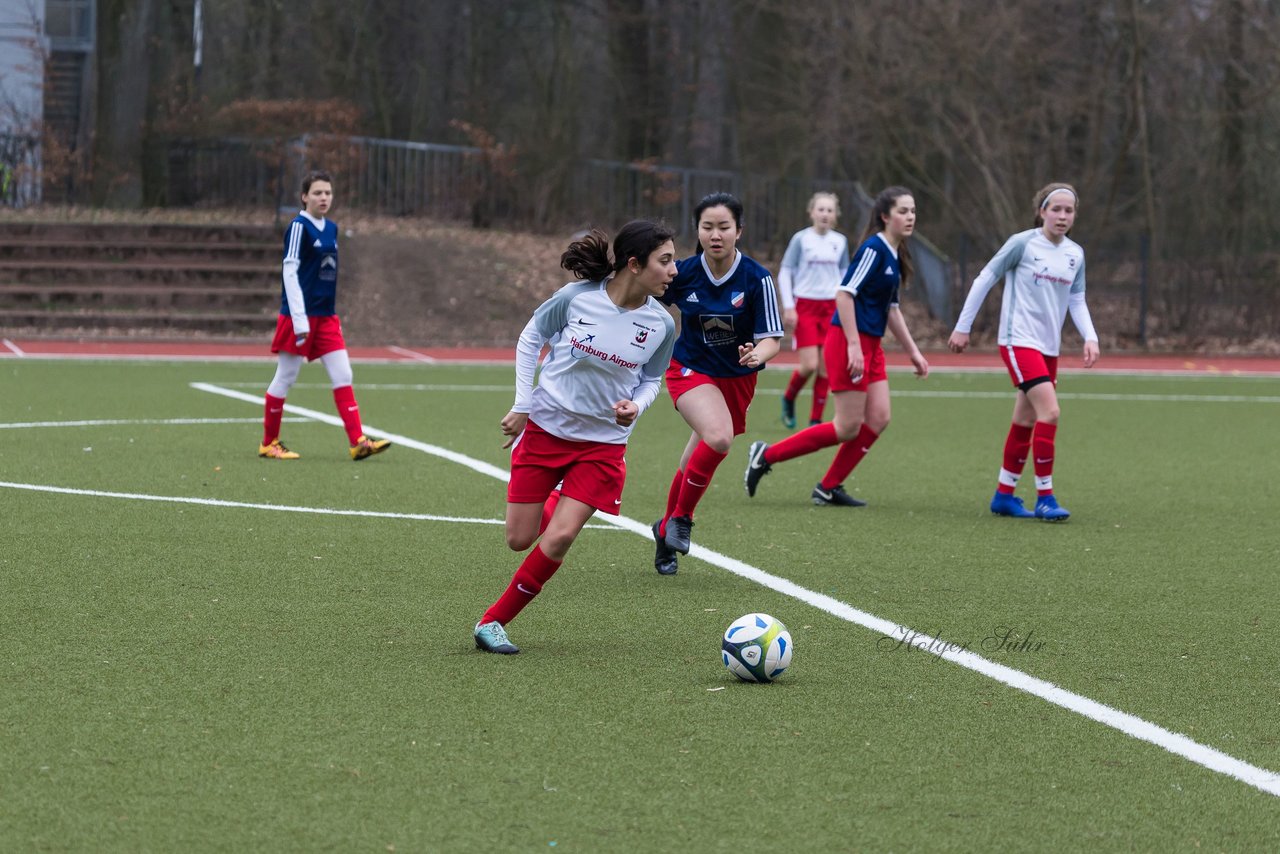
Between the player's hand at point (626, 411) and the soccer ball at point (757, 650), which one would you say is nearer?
the soccer ball at point (757, 650)

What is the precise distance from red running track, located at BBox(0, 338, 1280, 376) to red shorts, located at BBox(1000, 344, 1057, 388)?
13.2 m

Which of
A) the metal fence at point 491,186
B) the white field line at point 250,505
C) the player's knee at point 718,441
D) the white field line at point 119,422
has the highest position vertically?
the metal fence at point 491,186

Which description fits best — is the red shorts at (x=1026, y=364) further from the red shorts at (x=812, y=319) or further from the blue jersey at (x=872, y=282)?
the red shorts at (x=812, y=319)

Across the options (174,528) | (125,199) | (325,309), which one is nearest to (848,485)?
(325,309)

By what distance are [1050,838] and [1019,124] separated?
1013 inches


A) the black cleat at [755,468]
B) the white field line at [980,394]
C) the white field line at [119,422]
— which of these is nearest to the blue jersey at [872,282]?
the black cleat at [755,468]

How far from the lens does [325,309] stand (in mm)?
12242

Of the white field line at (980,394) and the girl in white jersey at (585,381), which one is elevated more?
the girl in white jersey at (585,381)

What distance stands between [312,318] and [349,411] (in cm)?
72

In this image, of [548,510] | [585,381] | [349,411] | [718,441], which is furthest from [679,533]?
[349,411]

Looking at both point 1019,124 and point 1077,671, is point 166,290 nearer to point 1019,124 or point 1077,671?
point 1019,124

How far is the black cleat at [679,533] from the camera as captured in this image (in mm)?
8219

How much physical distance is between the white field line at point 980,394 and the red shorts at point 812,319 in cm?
354

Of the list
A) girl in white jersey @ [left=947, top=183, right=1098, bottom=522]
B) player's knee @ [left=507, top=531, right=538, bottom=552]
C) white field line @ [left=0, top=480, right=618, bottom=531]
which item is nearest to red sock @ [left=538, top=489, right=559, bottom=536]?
player's knee @ [left=507, top=531, right=538, bottom=552]
